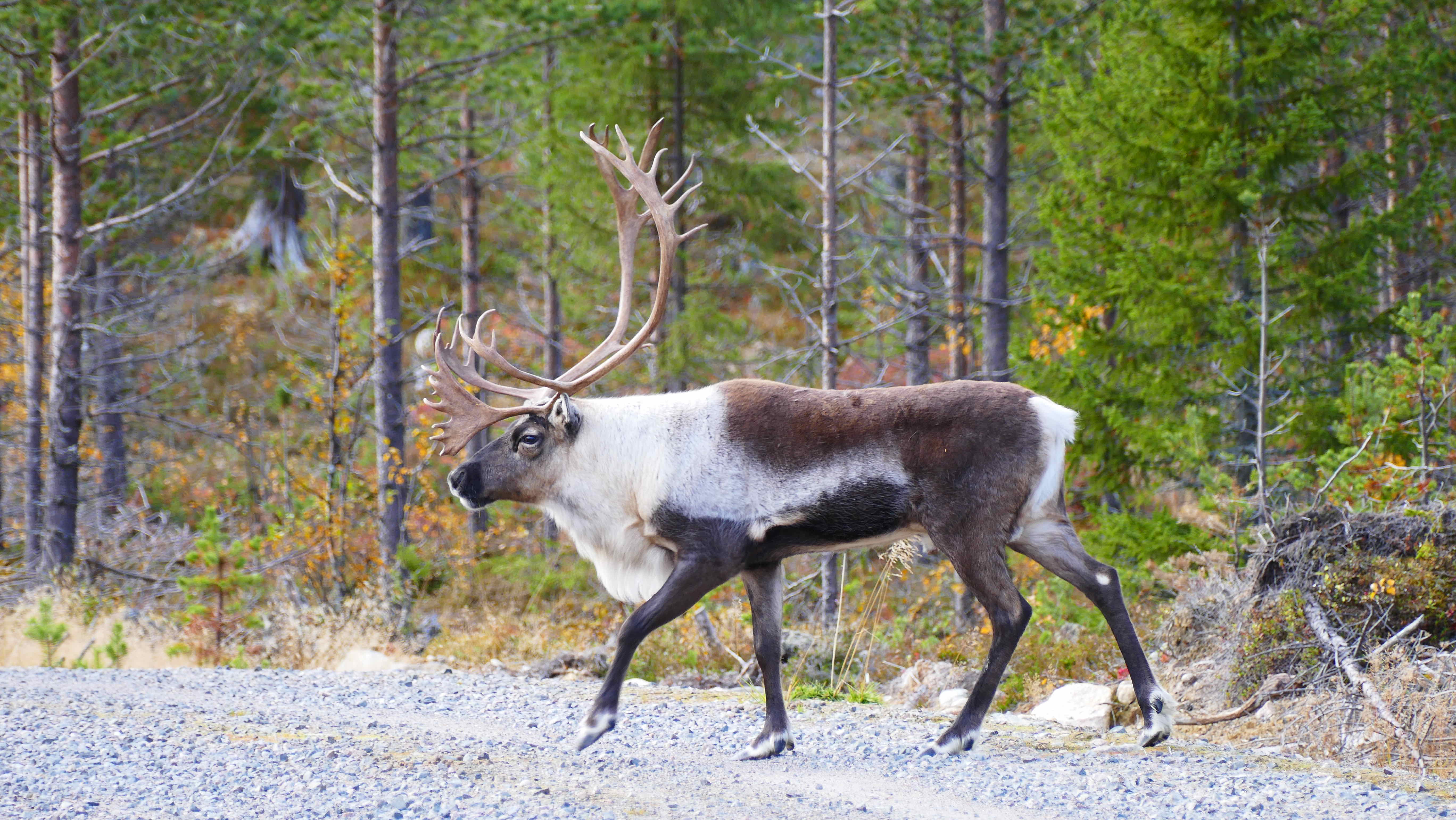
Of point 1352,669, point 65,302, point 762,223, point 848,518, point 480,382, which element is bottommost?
point 1352,669

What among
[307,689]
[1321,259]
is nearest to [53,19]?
[307,689]

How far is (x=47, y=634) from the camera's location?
30.6 ft

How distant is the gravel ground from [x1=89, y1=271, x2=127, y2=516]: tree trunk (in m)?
10.6

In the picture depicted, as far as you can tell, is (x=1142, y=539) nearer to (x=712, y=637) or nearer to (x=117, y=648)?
(x=712, y=637)

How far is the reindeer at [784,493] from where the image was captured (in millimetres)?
5078

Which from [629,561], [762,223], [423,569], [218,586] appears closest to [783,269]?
[762,223]

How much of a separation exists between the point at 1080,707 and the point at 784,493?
7.94 feet

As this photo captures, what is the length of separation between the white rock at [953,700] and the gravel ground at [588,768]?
0.49m

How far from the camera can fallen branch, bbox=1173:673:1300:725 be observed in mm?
5707

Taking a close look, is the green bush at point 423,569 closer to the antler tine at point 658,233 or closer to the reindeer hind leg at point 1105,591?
the antler tine at point 658,233

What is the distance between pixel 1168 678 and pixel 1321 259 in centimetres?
436

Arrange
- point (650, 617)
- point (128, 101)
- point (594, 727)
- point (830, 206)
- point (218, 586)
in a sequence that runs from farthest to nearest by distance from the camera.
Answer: point (128, 101)
point (830, 206)
point (218, 586)
point (650, 617)
point (594, 727)

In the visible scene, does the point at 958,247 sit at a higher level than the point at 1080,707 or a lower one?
higher

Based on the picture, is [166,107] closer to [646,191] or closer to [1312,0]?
[646,191]
